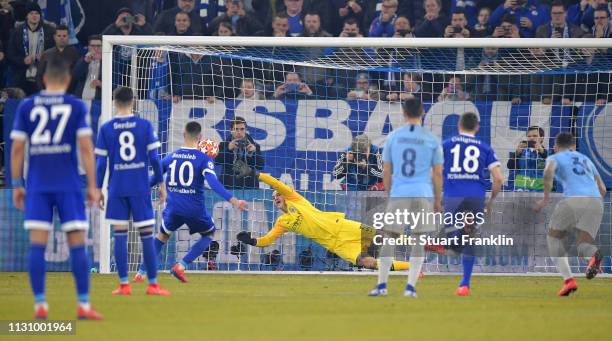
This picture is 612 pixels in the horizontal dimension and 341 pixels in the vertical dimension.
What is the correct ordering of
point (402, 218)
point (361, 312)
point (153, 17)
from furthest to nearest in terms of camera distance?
point (153, 17) → point (402, 218) → point (361, 312)

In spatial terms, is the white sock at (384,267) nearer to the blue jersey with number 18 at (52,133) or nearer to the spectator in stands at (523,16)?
the blue jersey with number 18 at (52,133)

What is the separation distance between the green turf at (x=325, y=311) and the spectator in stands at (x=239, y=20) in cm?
639

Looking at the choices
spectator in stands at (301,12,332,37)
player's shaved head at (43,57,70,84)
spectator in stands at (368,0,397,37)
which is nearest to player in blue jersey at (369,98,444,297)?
player's shaved head at (43,57,70,84)

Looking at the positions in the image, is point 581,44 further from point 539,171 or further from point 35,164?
point 35,164

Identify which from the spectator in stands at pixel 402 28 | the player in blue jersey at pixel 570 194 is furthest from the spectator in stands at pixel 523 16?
the player in blue jersey at pixel 570 194

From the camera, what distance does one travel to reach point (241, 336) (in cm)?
876

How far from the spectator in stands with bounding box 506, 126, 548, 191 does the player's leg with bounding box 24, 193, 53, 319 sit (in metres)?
10.0

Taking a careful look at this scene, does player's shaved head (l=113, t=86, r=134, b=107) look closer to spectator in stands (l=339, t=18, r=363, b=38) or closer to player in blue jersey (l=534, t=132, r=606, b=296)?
player in blue jersey (l=534, t=132, r=606, b=296)

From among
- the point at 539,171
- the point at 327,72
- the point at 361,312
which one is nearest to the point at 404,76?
the point at 327,72

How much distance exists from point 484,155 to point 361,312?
368cm

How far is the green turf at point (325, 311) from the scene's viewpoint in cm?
905

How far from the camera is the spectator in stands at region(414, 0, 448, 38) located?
2066 centimetres

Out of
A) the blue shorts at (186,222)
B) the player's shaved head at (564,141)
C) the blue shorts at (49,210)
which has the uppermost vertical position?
the player's shaved head at (564,141)

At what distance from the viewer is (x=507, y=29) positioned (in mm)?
20344
